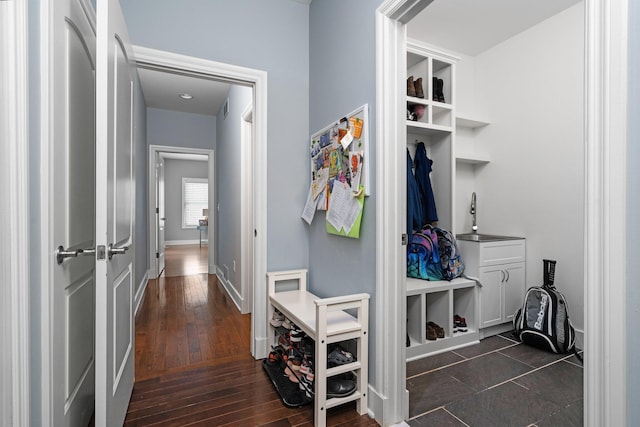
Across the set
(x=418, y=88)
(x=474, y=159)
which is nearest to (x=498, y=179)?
(x=474, y=159)

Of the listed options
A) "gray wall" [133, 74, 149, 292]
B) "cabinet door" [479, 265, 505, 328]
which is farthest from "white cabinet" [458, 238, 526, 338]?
"gray wall" [133, 74, 149, 292]

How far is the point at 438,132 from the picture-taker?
2807 millimetres

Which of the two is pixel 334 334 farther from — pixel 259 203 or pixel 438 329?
pixel 438 329

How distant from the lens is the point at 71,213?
125 centimetres

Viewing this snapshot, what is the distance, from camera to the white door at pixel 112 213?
3.66ft

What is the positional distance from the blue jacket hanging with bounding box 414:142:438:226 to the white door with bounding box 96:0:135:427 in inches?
88.1

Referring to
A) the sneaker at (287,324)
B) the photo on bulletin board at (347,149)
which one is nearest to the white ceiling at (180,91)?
the photo on bulletin board at (347,149)

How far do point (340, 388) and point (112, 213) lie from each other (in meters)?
1.32

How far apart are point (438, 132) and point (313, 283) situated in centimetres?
175

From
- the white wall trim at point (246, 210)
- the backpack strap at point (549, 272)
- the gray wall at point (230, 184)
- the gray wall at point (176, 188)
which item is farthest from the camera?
the gray wall at point (176, 188)

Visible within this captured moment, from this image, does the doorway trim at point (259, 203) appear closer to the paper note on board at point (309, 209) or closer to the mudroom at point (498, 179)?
the paper note on board at point (309, 209)

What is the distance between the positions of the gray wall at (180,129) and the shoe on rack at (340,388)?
444cm

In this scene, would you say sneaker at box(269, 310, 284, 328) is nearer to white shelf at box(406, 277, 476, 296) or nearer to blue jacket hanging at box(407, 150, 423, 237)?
white shelf at box(406, 277, 476, 296)

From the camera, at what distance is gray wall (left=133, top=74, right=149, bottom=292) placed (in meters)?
3.48
